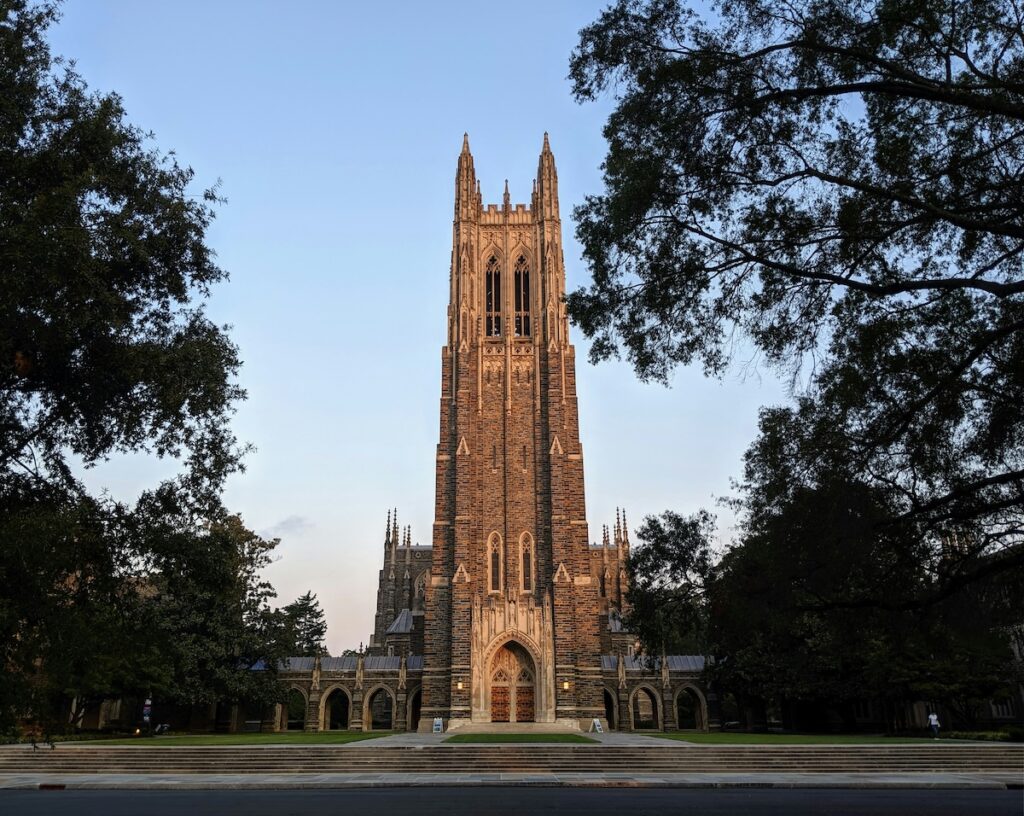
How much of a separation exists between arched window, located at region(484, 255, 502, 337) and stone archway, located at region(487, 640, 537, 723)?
17918mm

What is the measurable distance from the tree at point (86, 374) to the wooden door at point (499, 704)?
2798 centimetres

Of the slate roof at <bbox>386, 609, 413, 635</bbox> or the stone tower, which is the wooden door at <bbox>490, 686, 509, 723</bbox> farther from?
the slate roof at <bbox>386, 609, 413, 635</bbox>

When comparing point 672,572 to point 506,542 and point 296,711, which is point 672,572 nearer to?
point 506,542

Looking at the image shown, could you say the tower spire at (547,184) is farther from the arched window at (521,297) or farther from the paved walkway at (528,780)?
the paved walkway at (528,780)

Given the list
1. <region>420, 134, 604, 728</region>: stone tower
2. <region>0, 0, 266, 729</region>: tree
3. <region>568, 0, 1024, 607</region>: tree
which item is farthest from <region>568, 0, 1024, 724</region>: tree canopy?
<region>420, 134, 604, 728</region>: stone tower

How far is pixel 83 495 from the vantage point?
43.9 feet

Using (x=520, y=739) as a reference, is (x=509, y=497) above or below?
above

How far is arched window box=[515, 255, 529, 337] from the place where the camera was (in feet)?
159

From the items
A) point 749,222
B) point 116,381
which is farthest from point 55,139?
point 749,222

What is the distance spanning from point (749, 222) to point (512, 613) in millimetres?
33543

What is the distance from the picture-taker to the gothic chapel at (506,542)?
134 feet

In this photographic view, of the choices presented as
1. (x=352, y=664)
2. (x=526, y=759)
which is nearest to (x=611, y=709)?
(x=352, y=664)

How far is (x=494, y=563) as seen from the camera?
43.1 m

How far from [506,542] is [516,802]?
30.2 meters
